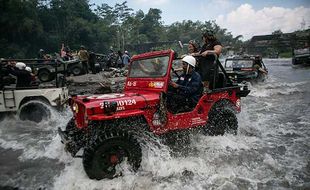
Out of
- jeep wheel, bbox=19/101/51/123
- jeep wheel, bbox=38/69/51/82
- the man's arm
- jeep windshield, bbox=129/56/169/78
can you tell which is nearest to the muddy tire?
the man's arm

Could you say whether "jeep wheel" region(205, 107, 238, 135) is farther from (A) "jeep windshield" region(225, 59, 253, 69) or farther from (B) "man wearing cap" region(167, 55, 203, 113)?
(A) "jeep windshield" region(225, 59, 253, 69)

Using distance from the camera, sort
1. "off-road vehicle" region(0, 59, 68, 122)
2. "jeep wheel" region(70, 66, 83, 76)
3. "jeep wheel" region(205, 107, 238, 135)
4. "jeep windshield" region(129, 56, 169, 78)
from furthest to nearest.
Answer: "jeep wheel" region(70, 66, 83, 76) < "off-road vehicle" region(0, 59, 68, 122) < "jeep wheel" region(205, 107, 238, 135) < "jeep windshield" region(129, 56, 169, 78)

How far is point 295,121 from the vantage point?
8.70 m

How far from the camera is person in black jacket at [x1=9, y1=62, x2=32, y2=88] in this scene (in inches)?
334

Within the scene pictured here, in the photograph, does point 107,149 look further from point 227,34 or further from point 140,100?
point 227,34

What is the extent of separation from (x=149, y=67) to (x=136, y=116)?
A: 1.24m

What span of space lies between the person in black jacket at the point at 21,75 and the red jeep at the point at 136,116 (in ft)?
12.0

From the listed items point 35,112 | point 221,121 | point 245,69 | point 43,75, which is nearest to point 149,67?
point 221,121

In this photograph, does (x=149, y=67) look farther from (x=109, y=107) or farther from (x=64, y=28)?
(x=64, y=28)

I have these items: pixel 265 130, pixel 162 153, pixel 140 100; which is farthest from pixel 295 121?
pixel 140 100

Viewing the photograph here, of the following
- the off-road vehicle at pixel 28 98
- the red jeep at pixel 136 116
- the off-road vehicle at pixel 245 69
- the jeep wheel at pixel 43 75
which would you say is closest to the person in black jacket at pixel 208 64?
the red jeep at pixel 136 116

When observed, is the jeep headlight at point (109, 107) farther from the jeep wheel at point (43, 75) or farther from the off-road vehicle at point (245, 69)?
the off-road vehicle at point (245, 69)

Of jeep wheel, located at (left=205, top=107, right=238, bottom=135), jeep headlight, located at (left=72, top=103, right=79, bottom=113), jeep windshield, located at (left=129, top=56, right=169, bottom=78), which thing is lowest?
jeep wheel, located at (left=205, top=107, right=238, bottom=135)

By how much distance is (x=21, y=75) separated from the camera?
28.0ft
